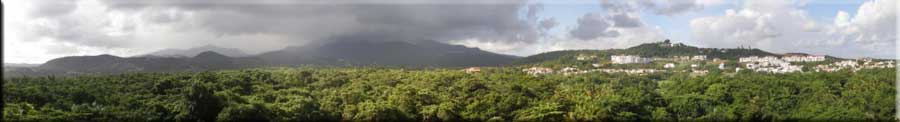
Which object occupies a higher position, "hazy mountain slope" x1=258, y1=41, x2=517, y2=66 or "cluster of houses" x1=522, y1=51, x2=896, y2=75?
"hazy mountain slope" x1=258, y1=41, x2=517, y2=66

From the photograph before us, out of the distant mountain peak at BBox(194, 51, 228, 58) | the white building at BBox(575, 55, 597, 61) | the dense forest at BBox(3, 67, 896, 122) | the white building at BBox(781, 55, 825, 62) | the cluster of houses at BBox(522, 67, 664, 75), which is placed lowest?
the dense forest at BBox(3, 67, 896, 122)

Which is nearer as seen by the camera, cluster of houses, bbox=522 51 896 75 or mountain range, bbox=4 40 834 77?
mountain range, bbox=4 40 834 77

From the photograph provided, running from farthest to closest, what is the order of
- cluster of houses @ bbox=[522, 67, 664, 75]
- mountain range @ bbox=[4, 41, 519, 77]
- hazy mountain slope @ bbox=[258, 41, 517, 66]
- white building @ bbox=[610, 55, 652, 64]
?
white building @ bbox=[610, 55, 652, 64] → hazy mountain slope @ bbox=[258, 41, 517, 66] → cluster of houses @ bbox=[522, 67, 664, 75] → mountain range @ bbox=[4, 41, 519, 77]

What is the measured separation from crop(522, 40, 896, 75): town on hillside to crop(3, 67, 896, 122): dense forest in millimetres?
4563

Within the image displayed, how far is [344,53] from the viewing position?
1930 cm

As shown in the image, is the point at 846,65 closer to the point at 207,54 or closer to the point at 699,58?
the point at 699,58

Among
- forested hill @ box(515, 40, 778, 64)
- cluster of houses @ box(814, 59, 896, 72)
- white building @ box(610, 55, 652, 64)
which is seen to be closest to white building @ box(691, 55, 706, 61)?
forested hill @ box(515, 40, 778, 64)

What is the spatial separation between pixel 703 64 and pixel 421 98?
14.0 meters

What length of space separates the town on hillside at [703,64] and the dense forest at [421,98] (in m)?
4.56

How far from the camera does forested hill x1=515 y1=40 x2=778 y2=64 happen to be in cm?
2252

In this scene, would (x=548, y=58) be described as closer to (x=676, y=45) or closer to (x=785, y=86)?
(x=676, y=45)

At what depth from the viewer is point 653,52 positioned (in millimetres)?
22641

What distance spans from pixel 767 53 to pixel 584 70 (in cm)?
1075

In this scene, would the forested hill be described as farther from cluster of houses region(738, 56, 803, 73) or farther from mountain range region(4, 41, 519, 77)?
mountain range region(4, 41, 519, 77)
